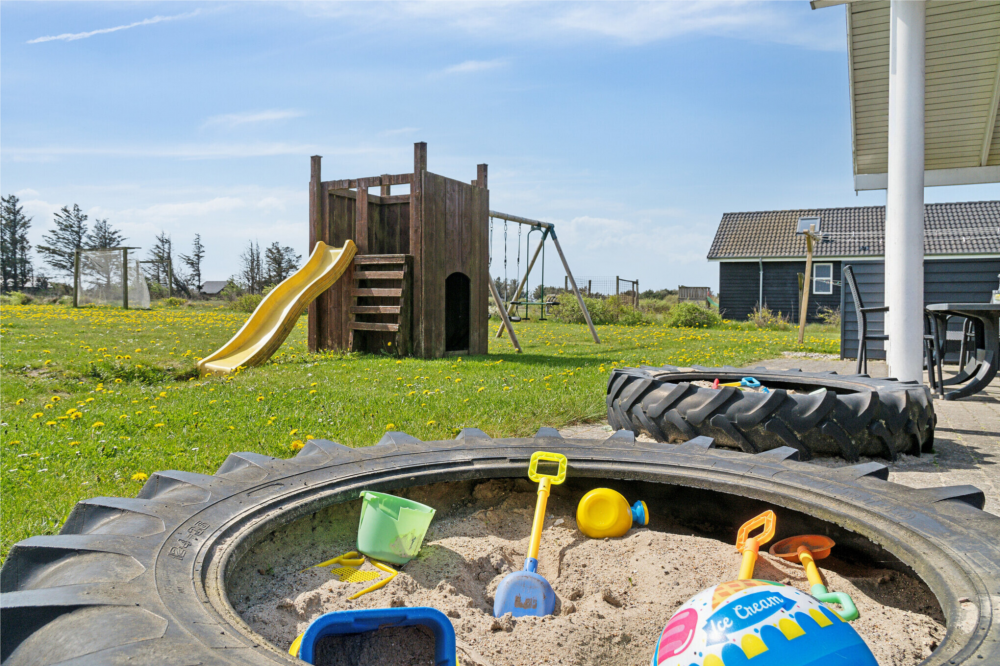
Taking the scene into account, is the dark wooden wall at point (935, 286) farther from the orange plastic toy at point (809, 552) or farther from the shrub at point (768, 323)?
the shrub at point (768, 323)

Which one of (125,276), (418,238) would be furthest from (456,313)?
(125,276)

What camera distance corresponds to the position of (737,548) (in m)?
1.68

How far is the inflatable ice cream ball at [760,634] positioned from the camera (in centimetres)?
95

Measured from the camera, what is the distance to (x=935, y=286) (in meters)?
8.50

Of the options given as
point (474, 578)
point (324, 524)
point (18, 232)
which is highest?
point (18, 232)

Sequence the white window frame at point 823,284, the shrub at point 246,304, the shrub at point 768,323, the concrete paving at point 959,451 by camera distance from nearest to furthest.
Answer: the concrete paving at point 959,451 → the shrub at point 768,323 → the shrub at point 246,304 → the white window frame at point 823,284

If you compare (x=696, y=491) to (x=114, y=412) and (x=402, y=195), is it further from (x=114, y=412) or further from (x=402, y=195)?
(x=402, y=195)

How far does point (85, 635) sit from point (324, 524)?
820 mm

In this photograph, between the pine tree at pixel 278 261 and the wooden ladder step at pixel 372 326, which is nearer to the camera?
the wooden ladder step at pixel 372 326

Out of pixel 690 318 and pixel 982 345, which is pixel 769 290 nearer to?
pixel 690 318

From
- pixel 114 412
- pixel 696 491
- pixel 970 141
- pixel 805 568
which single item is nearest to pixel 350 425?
pixel 114 412

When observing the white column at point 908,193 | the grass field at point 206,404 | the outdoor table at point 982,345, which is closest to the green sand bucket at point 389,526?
the grass field at point 206,404

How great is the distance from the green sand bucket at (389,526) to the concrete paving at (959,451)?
6.38 feet

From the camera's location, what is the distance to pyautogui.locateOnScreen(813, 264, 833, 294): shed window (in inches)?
858
